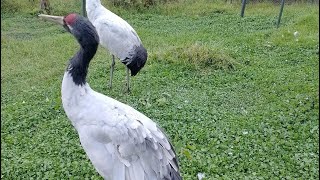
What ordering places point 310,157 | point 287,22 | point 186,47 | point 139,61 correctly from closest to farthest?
point 310,157 → point 139,61 → point 186,47 → point 287,22

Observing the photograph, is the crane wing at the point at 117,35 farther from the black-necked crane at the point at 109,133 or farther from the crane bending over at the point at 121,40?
the black-necked crane at the point at 109,133

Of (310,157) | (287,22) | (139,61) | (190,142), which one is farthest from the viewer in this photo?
(287,22)

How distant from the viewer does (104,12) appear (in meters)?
6.09

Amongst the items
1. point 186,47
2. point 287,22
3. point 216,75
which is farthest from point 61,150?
point 287,22

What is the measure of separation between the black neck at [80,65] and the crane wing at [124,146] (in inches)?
6.9

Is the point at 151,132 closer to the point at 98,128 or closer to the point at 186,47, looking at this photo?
the point at 98,128

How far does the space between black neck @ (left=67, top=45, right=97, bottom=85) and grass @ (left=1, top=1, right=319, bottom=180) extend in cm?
113

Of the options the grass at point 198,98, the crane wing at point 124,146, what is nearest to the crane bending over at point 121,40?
the grass at point 198,98

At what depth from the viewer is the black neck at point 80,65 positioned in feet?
9.89

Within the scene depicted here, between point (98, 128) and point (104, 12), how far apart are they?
11.2ft

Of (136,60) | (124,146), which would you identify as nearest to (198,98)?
(136,60)

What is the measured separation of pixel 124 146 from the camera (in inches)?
117

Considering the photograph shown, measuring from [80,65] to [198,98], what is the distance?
9.32ft

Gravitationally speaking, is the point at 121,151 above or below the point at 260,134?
above
